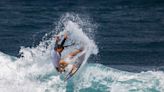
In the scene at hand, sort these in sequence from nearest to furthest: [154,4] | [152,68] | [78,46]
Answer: [78,46]
[152,68]
[154,4]

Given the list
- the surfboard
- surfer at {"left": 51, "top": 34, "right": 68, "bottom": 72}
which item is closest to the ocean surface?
the surfboard

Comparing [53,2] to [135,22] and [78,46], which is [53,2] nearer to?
[135,22]

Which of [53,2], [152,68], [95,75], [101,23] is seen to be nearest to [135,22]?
[101,23]

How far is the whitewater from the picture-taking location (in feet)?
90.6

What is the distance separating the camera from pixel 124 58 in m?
34.2

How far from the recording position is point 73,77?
28078mm

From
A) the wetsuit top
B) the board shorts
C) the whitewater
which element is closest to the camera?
the wetsuit top

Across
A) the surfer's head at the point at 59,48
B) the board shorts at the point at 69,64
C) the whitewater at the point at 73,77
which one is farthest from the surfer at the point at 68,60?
the surfer's head at the point at 59,48

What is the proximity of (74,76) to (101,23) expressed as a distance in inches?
585

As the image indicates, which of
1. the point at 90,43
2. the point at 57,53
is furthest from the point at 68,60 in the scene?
the point at 90,43

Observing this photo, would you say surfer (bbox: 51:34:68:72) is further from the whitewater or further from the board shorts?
the whitewater

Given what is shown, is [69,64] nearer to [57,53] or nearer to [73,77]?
[57,53]

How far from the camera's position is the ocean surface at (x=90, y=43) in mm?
28031

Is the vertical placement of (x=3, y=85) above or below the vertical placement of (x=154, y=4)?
below
